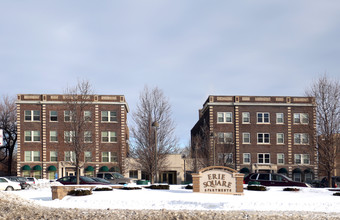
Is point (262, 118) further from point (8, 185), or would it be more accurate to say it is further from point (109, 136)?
point (8, 185)

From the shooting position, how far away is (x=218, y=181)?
2181cm

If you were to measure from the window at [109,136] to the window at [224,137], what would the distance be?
13.8 metres

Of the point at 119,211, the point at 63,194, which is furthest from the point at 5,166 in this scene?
the point at 119,211

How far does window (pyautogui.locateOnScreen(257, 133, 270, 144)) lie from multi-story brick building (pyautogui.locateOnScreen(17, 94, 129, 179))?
18.3 metres

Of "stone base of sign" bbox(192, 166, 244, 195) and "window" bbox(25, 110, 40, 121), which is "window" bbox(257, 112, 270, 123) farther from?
"stone base of sign" bbox(192, 166, 244, 195)

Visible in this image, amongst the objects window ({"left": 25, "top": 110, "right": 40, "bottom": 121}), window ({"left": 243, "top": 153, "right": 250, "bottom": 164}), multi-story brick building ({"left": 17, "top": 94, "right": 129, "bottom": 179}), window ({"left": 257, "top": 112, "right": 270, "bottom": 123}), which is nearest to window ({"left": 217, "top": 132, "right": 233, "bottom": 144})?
window ({"left": 243, "top": 153, "right": 250, "bottom": 164})

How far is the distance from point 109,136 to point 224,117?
51.3 ft

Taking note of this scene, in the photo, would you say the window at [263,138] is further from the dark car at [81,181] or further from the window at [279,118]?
the dark car at [81,181]

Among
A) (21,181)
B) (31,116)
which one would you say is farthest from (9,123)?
(21,181)

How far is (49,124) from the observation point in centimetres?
5538

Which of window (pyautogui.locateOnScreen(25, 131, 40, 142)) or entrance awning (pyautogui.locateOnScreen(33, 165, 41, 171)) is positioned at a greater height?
window (pyautogui.locateOnScreen(25, 131, 40, 142))

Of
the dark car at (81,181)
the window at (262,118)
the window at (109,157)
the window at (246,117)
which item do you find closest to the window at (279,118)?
the window at (262,118)

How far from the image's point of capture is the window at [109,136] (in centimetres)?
5559

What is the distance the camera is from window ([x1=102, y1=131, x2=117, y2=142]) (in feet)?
182
